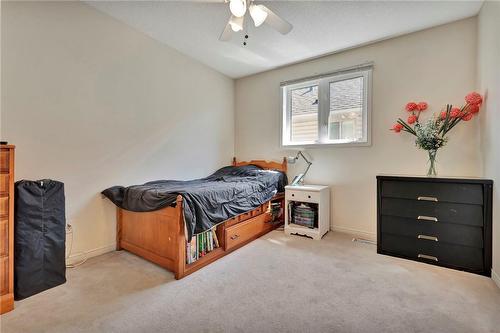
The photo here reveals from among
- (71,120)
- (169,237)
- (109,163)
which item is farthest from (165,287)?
(71,120)

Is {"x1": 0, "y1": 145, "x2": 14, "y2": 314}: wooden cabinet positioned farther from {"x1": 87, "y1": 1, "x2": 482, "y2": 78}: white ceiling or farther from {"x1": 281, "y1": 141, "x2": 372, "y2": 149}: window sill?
{"x1": 281, "y1": 141, "x2": 372, "y2": 149}: window sill

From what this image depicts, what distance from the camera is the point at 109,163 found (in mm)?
2445

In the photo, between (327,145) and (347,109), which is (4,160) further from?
(347,109)

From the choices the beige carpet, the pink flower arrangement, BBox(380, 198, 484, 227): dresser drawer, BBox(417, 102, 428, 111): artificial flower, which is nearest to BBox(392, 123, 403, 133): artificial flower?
the pink flower arrangement

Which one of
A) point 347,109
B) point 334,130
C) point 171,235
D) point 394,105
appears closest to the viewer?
point 171,235

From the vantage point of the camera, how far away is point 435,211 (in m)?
2.11

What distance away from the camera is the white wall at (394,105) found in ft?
7.88

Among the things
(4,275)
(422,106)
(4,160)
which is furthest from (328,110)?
(4,275)

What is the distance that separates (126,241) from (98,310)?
40.3 inches

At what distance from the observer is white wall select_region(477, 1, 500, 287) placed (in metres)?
1.82

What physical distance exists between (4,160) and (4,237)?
1.66 feet

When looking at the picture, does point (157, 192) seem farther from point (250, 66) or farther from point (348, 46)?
point (348, 46)

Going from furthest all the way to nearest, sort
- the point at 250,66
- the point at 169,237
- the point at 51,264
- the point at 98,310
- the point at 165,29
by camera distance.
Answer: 1. the point at 250,66
2. the point at 165,29
3. the point at 169,237
4. the point at 51,264
5. the point at 98,310

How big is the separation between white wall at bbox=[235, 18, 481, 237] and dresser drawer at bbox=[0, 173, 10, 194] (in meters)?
3.04
